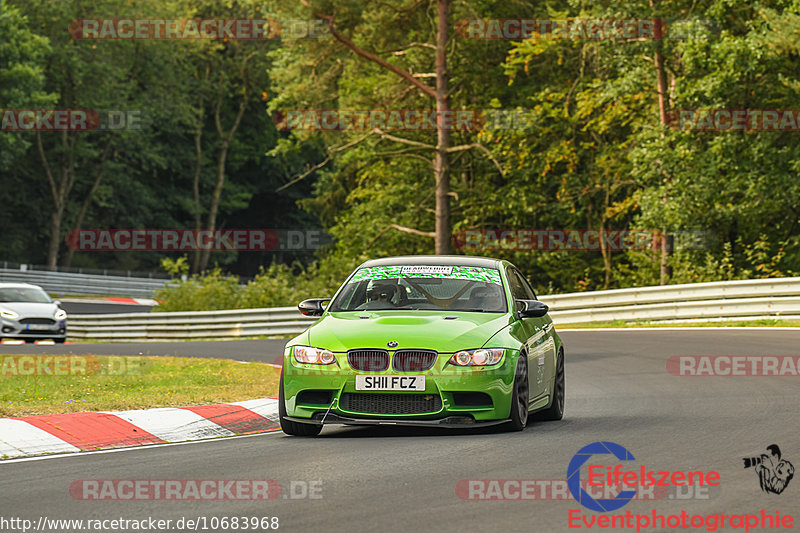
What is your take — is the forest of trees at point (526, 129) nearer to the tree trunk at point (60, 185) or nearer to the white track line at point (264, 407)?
the tree trunk at point (60, 185)

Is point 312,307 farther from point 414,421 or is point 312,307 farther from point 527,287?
point 527,287

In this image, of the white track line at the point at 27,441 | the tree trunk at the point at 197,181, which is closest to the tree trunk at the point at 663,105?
the white track line at the point at 27,441

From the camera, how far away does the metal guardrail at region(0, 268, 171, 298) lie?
57.6m

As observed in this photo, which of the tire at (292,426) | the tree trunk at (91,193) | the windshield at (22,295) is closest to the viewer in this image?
the tire at (292,426)

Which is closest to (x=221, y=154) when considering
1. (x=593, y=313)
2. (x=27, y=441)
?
(x=593, y=313)

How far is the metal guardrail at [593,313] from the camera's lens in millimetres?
24672

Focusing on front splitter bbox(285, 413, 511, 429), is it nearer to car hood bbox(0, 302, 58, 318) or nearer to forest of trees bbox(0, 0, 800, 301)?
forest of trees bbox(0, 0, 800, 301)

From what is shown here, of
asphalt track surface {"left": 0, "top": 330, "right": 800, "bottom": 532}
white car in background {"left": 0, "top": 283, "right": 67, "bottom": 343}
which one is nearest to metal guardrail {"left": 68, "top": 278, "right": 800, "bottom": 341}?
white car in background {"left": 0, "top": 283, "right": 67, "bottom": 343}

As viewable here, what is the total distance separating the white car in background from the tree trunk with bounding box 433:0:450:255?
1192 cm

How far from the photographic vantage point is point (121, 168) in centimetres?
7206

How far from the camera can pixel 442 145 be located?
37219 mm

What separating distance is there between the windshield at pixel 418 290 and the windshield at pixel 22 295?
21.1m

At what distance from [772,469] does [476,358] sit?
105 inches

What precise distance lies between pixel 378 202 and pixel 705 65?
14452 millimetres
